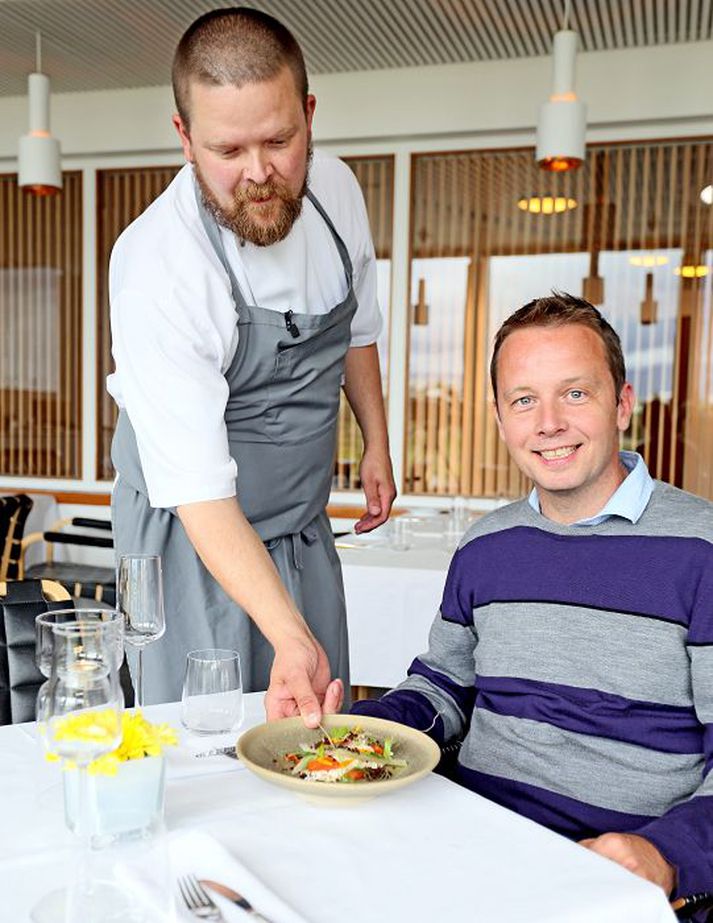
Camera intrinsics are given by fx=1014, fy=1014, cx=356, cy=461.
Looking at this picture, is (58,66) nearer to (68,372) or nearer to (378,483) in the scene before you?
(68,372)

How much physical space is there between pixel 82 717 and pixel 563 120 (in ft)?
13.4

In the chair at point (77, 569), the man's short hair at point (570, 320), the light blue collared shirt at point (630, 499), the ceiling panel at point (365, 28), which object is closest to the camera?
the light blue collared shirt at point (630, 499)

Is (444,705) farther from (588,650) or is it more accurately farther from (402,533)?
(402,533)

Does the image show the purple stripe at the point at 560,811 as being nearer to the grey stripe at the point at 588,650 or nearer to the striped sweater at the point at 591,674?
the striped sweater at the point at 591,674

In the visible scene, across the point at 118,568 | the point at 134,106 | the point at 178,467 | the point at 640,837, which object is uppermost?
the point at 134,106

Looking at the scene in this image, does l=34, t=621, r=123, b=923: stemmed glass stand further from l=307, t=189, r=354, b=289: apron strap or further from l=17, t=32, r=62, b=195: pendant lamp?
l=17, t=32, r=62, b=195: pendant lamp

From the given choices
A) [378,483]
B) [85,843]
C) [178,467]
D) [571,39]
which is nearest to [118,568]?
[178,467]

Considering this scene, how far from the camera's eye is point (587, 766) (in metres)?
1.53

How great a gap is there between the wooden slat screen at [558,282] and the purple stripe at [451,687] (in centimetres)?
433

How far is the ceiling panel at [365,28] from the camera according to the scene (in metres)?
5.10

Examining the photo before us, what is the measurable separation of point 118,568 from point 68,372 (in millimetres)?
5541

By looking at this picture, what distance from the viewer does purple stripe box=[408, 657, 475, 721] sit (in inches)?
69.2

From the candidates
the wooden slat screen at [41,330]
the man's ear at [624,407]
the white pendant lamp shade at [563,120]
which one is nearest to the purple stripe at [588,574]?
the man's ear at [624,407]

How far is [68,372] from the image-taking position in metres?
6.82
